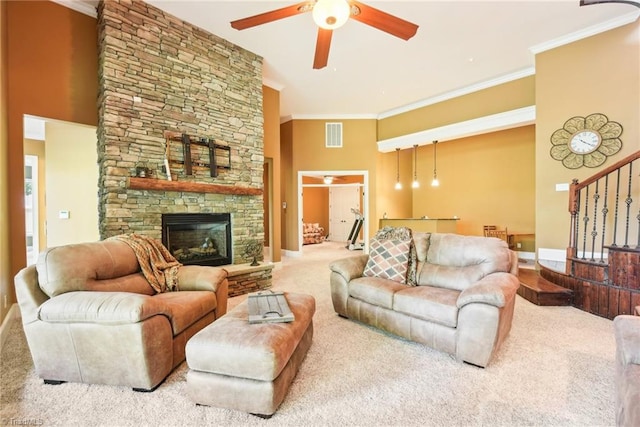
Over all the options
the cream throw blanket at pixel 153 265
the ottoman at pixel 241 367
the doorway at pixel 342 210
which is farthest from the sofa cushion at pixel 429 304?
the doorway at pixel 342 210

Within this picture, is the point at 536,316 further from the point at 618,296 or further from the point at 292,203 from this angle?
the point at 292,203

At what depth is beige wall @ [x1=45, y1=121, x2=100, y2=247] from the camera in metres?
4.27

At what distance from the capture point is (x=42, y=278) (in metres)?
1.91

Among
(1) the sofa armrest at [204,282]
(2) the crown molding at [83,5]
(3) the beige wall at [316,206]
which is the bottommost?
(1) the sofa armrest at [204,282]

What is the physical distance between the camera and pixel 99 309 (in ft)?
5.73

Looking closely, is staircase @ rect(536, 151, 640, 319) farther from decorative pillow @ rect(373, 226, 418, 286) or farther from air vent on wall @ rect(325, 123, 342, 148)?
air vent on wall @ rect(325, 123, 342, 148)

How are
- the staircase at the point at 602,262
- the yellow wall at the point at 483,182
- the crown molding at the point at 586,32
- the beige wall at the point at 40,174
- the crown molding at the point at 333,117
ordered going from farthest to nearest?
the crown molding at the point at 333,117 < the yellow wall at the point at 483,182 < the beige wall at the point at 40,174 < the crown molding at the point at 586,32 < the staircase at the point at 602,262

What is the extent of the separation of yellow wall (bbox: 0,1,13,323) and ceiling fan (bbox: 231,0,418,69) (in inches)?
91.0

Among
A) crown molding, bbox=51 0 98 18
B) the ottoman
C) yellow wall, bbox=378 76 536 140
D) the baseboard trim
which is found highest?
crown molding, bbox=51 0 98 18

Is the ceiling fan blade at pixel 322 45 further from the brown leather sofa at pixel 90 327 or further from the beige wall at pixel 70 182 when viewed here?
the beige wall at pixel 70 182

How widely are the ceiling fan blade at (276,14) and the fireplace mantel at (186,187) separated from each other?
6.35 ft

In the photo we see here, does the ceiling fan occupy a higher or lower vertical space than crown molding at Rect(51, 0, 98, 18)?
lower

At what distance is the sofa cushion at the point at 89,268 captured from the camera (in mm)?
1923

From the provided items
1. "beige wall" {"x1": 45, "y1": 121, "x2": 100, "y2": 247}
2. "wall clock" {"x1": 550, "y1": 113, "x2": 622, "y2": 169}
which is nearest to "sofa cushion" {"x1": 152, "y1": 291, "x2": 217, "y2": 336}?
"beige wall" {"x1": 45, "y1": 121, "x2": 100, "y2": 247}
